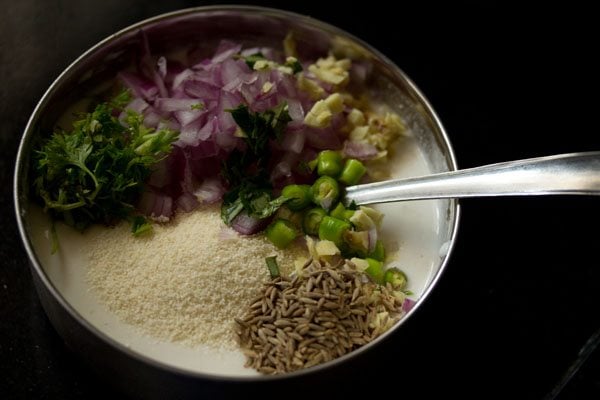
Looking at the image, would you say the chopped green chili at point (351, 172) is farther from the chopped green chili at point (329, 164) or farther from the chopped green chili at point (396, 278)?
the chopped green chili at point (396, 278)

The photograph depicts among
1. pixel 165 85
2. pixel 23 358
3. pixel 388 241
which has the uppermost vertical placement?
pixel 165 85

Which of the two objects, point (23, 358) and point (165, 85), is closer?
point (23, 358)

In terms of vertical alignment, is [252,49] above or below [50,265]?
above

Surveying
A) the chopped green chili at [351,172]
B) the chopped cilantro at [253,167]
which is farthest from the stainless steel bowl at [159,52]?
the chopped cilantro at [253,167]

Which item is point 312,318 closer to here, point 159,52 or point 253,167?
point 253,167

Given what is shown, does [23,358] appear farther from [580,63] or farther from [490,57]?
[580,63]

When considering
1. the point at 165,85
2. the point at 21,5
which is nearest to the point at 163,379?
the point at 165,85
